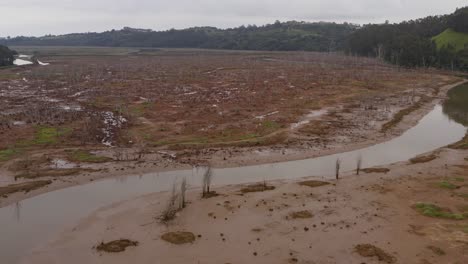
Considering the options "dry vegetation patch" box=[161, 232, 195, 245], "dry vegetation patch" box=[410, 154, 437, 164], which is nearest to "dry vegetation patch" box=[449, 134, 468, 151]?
"dry vegetation patch" box=[410, 154, 437, 164]

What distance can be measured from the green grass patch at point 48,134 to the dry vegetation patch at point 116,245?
69.4ft

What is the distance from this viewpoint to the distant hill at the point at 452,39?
128 meters

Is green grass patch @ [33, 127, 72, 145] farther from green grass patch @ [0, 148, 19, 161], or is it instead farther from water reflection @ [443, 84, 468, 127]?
water reflection @ [443, 84, 468, 127]

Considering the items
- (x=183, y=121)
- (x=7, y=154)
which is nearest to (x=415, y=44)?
(x=183, y=121)

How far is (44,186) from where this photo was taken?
31.0 metres

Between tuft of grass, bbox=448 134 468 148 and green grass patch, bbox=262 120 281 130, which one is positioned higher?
green grass patch, bbox=262 120 281 130

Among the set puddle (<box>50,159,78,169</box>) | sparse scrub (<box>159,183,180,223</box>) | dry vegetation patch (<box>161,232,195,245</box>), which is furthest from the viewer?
puddle (<box>50,159,78,169</box>)

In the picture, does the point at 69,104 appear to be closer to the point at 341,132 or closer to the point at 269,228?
the point at 341,132

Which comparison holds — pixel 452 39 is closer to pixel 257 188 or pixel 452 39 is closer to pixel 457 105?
pixel 457 105

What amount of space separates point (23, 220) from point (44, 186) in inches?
195

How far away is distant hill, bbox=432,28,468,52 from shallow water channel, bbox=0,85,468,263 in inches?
3544

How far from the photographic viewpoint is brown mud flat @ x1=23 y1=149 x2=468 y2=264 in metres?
22.0

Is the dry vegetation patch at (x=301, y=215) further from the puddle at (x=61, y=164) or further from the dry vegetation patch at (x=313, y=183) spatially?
the puddle at (x=61, y=164)

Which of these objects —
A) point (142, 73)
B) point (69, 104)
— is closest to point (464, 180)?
point (69, 104)
